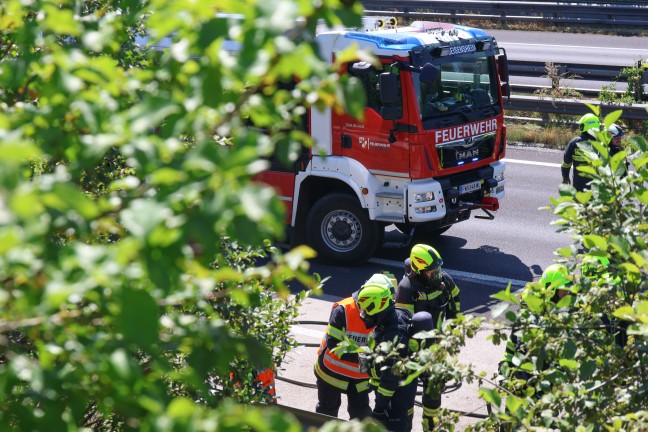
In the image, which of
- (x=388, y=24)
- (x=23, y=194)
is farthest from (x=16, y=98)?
(x=388, y=24)

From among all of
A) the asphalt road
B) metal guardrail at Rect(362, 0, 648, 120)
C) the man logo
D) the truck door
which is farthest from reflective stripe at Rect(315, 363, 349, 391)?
metal guardrail at Rect(362, 0, 648, 120)

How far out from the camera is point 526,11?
77.3 feet

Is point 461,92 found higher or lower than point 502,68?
lower

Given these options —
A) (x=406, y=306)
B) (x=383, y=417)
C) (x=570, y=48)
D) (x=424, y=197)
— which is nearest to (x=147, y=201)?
(x=383, y=417)

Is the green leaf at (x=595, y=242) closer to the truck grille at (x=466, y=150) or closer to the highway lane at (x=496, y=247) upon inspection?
the highway lane at (x=496, y=247)

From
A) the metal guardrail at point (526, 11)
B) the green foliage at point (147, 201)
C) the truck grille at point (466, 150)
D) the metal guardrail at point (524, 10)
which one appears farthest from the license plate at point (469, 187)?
the metal guardrail at point (524, 10)

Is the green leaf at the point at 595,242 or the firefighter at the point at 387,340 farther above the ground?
the green leaf at the point at 595,242

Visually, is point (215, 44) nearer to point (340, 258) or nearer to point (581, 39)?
point (340, 258)

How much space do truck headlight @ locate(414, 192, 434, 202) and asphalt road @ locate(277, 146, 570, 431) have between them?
0.93 meters

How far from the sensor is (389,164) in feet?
33.0

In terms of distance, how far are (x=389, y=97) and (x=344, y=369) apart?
4.24m

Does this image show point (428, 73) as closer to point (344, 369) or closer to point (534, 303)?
point (344, 369)

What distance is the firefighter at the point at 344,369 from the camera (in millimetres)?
6105

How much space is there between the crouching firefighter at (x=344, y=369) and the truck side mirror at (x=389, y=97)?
384 cm
